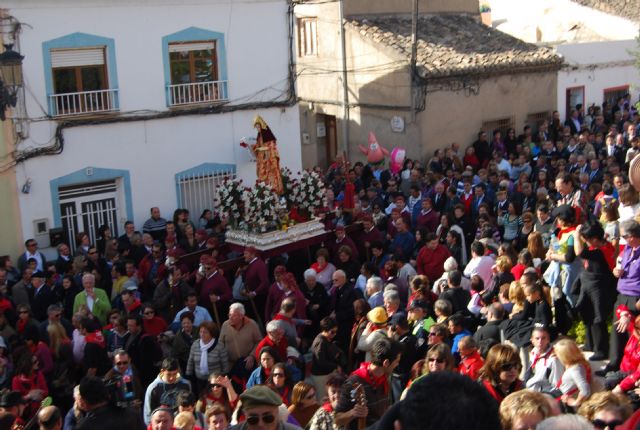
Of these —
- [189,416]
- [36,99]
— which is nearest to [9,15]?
[36,99]

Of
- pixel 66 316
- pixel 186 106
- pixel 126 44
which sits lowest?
pixel 66 316

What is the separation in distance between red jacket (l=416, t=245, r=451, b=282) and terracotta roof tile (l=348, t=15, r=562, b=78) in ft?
28.9

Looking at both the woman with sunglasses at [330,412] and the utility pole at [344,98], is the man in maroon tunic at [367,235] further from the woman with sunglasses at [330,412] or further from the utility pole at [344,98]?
the utility pole at [344,98]

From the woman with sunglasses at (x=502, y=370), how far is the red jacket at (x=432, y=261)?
176 inches

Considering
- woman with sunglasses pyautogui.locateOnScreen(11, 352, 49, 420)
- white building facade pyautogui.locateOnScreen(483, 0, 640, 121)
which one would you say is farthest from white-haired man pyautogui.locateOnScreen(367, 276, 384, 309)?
white building facade pyautogui.locateOnScreen(483, 0, 640, 121)

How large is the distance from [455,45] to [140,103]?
352 inches

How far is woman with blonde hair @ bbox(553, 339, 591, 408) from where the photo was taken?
631cm

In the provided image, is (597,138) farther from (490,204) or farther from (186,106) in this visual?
(186,106)

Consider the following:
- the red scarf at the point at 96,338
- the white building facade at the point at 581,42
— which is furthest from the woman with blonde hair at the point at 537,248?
the white building facade at the point at 581,42

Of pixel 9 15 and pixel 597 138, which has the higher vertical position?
pixel 9 15

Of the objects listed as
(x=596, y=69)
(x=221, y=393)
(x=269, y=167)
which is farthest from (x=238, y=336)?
(x=596, y=69)

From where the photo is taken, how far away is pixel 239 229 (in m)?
12.4

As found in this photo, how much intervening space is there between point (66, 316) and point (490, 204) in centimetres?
672

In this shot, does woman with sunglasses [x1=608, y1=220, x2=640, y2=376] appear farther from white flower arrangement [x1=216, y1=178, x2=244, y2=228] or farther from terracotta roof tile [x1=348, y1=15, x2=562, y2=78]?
terracotta roof tile [x1=348, y1=15, x2=562, y2=78]
